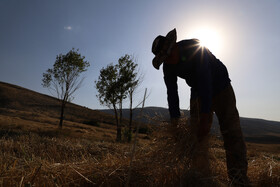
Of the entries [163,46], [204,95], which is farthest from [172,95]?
[163,46]

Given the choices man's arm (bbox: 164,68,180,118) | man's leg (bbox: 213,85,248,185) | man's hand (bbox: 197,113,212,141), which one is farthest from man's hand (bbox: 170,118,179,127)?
man's leg (bbox: 213,85,248,185)

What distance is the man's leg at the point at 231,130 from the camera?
8.40 ft

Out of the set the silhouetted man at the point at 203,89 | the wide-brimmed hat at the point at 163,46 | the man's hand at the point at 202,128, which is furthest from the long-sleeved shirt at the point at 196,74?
the wide-brimmed hat at the point at 163,46

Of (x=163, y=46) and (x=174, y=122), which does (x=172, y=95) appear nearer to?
(x=174, y=122)

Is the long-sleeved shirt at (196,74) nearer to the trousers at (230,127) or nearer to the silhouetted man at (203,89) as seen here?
the silhouetted man at (203,89)

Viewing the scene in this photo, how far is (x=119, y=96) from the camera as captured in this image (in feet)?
68.8

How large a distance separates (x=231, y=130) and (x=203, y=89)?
92 cm

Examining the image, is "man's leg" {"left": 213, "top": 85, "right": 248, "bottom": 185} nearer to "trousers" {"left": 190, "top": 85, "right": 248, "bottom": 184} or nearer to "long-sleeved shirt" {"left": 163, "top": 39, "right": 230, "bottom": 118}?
"trousers" {"left": 190, "top": 85, "right": 248, "bottom": 184}

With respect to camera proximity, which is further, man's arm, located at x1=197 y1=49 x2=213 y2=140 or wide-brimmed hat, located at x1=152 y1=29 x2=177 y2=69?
wide-brimmed hat, located at x1=152 y1=29 x2=177 y2=69

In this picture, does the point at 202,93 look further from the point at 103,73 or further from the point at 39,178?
the point at 103,73

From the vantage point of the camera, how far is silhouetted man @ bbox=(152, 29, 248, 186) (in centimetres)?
230

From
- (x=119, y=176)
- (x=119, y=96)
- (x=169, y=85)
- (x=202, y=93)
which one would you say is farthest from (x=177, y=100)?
(x=119, y=96)

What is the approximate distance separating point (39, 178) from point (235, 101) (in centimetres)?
286

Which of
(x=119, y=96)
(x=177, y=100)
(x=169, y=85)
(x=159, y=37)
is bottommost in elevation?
(x=177, y=100)
